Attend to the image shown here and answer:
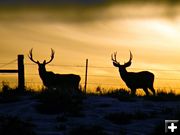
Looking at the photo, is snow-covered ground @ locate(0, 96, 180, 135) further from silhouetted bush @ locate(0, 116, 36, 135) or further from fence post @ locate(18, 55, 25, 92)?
fence post @ locate(18, 55, 25, 92)

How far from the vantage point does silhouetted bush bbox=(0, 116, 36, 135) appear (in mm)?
11852

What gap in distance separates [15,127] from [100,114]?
108 inches

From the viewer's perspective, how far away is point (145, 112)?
47.0ft

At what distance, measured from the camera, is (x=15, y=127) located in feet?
39.7

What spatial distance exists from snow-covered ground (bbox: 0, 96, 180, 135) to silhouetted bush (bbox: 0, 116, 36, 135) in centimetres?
23

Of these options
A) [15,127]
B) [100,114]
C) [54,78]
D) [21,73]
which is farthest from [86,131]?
[54,78]

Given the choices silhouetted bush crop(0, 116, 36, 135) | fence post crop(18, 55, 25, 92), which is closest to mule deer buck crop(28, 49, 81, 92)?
fence post crop(18, 55, 25, 92)

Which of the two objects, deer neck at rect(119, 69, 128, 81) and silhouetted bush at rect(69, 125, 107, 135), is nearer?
silhouetted bush at rect(69, 125, 107, 135)

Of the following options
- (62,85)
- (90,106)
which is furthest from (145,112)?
(62,85)

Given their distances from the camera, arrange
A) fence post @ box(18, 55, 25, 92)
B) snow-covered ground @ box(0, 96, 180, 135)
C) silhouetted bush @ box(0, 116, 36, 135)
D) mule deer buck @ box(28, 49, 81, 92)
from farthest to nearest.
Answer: mule deer buck @ box(28, 49, 81, 92)
fence post @ box(18, 55, 25, 92)
snow-covered ground @ box(0, 96, 180, 135)
silhouetted bush @ box(0, 116, 36, 135)

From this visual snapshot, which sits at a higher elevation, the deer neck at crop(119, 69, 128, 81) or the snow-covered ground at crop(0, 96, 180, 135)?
the deer neck at crop(119, 69, 128, 81)

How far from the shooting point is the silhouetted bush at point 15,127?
11852 millimetres

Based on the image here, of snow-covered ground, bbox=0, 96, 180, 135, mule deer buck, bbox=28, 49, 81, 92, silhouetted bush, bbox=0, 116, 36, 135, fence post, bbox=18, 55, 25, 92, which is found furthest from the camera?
mule deer buck, bbox=28, 49, 81, 92

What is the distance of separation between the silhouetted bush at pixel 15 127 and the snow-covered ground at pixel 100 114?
226mm
